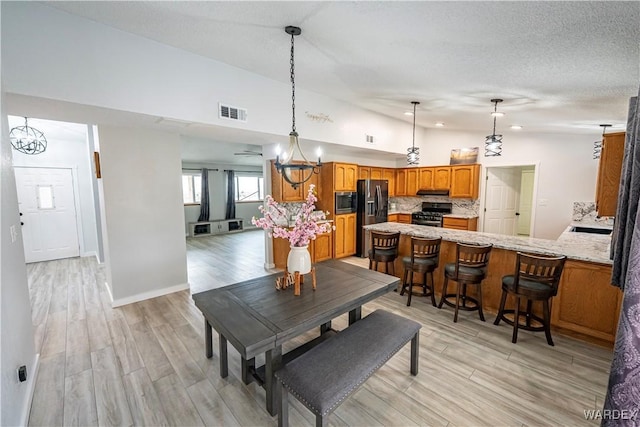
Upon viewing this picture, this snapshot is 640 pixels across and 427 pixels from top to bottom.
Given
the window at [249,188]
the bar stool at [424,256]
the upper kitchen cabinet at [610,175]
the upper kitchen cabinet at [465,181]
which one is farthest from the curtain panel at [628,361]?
the window at [249,188]

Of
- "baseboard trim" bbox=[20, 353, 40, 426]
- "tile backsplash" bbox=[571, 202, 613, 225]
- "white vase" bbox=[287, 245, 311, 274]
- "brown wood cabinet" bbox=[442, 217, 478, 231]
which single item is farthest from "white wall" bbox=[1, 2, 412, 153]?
"tile backsplash" bbox=[571, 202, 613, 225]

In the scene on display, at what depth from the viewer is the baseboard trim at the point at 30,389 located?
1.80 m

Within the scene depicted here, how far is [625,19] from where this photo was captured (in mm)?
1692

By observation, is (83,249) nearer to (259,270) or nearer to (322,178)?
(259,270)

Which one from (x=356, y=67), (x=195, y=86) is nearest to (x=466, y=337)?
(x=356, y=67)

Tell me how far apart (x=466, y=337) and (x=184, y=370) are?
2751mm

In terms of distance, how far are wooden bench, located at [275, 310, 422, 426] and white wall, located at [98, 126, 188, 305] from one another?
3.07 m

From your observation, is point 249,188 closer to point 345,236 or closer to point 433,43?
point 345,236

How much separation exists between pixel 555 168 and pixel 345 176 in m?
4.16

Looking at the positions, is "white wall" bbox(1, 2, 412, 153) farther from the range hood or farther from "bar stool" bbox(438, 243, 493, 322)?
the range hood

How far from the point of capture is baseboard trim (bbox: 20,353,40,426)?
1.80m

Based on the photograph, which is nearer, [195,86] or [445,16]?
[445,16]

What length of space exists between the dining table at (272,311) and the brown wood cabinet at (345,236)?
301 centimetres

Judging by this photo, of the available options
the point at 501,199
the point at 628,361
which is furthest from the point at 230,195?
the point at 628,361
